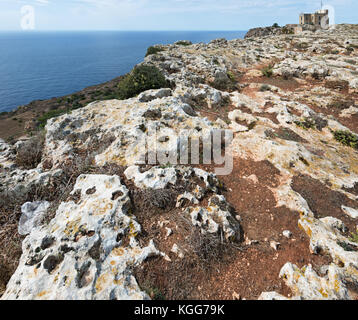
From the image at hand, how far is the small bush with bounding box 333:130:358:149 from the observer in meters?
12.2

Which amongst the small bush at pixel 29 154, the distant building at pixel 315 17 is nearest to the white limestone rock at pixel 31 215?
the small bush at pixel 29 154

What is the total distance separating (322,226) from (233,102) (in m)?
11.4

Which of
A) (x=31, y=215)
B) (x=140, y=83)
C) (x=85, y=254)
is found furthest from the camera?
(x=140, y=83)

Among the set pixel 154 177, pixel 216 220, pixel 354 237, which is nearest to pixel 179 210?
pixel 216 220

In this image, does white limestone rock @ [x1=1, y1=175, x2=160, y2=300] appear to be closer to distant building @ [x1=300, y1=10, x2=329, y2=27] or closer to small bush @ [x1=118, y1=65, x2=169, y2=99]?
small bush @ [x1=118, y1=65, x2=169, y2=99]

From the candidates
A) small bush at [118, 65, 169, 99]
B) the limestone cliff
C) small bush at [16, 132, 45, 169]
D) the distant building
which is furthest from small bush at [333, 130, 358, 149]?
the distant building

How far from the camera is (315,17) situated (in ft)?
252

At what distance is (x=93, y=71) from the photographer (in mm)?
116375

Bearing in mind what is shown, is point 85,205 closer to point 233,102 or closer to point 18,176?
point 18,176

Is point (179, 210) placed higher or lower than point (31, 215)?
lower

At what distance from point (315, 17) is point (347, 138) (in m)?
95.6

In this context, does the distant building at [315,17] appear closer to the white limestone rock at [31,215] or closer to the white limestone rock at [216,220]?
the white limestone rock at [216,220]

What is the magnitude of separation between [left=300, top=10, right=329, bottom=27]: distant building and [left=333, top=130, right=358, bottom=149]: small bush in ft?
302

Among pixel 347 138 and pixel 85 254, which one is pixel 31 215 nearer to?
pixel 85 254
